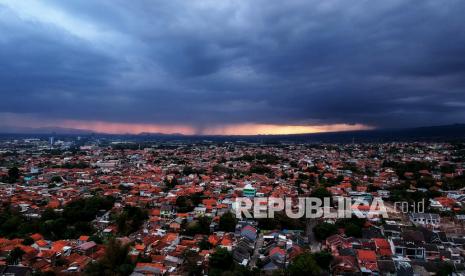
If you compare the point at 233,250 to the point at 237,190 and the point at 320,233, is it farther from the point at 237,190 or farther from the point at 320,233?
the point at 237,190

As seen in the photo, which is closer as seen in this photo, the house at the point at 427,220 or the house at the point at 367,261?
the house at the point at 367,261

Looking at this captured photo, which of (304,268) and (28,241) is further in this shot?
(28,241)

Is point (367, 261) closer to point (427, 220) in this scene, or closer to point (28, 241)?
point (427, 220)

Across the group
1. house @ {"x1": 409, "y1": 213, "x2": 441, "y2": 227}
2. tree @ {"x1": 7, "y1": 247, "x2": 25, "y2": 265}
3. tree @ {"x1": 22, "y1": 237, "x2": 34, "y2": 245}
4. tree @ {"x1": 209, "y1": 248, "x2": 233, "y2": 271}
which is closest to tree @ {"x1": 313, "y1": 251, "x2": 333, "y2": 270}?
tree @ {"x1": 209, "y1": 248, "x2": 233, "y2": 271}

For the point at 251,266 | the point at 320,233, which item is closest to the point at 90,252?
the point at 251,266

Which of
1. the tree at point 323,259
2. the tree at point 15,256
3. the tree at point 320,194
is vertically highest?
the tree at point 320,194

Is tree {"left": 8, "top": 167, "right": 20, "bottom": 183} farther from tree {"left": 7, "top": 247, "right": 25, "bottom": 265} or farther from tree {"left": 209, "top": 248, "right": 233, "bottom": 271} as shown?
tree {"left": 209, "top": 248, "right": 233, "bottom": 271}

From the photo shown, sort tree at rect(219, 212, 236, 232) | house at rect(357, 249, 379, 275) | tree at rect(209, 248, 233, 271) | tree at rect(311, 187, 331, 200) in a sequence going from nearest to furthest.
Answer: house at rect(357, 249, 379, 275) < tree at rect(209, 248, 233, 271) < tree at rect(219, 212, 236, 232) < tree at rect(311, 187, 331, 200)

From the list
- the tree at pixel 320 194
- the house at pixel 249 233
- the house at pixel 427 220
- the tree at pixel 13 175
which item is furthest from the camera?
the tree at pixel 13 175

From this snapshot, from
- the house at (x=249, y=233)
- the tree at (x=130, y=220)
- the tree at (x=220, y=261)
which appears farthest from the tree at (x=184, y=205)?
the tree at (x=220, y=261)

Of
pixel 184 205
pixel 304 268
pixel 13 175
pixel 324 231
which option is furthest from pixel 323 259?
pixel 13 175

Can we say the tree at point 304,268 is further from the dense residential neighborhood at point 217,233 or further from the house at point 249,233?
the house at point 249,233

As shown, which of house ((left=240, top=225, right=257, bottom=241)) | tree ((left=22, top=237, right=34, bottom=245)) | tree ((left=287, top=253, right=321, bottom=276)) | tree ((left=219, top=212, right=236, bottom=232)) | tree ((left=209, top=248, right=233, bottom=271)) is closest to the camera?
tree ((left=287, top=253, right=321, bottom=276))
